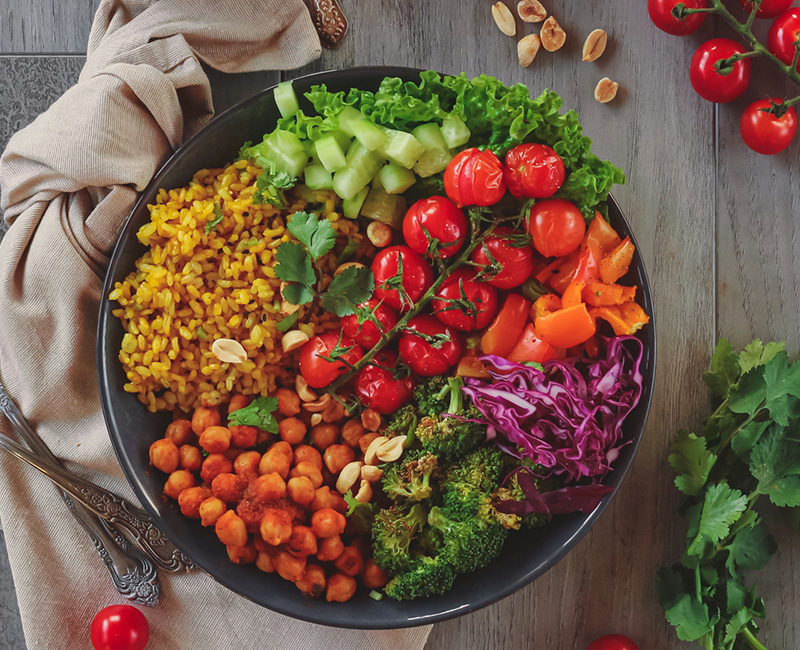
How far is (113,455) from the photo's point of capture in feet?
6.55

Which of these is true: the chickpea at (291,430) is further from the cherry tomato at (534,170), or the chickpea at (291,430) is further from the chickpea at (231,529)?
the cherry tomato at (534,170)

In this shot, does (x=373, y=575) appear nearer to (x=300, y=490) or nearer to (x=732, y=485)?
(x=300, y=490)

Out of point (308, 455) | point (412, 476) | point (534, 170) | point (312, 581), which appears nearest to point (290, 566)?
point (312, 581)

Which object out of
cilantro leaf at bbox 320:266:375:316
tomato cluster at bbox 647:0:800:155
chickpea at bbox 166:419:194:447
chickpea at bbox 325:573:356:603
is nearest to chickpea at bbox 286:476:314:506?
chickpea at bbox 325:573:356:603

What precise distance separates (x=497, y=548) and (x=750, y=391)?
850 millimetres

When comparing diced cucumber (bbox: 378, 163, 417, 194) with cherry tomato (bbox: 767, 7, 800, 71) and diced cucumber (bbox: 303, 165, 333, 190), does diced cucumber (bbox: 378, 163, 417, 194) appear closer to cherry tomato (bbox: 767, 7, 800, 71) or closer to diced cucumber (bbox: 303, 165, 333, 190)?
diced cucumber (bbox: 303, 165, 333, 190)

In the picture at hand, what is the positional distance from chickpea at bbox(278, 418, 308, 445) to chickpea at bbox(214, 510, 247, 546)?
254 mm

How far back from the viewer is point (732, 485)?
2105mm

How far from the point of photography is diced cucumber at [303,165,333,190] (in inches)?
73.4

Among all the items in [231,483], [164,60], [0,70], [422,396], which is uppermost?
[164,60]

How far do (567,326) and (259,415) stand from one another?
862 mm

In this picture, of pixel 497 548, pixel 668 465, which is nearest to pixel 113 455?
pixel 497 548

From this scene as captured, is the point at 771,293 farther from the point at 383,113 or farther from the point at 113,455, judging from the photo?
the point at 113,455

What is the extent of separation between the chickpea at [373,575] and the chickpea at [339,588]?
0.05 m
